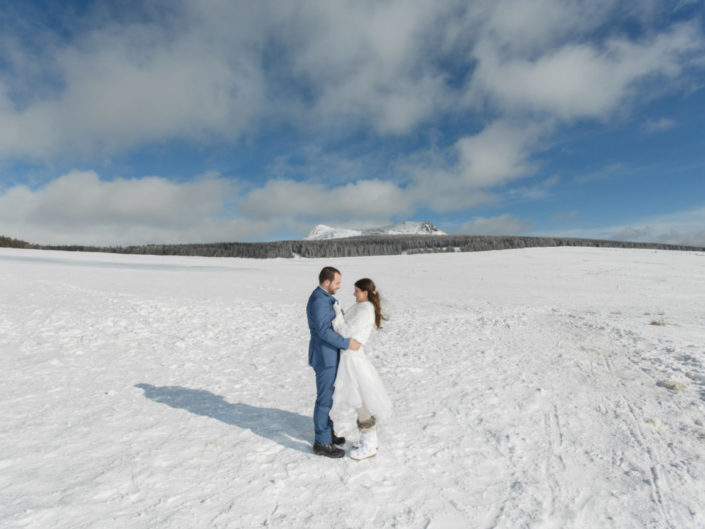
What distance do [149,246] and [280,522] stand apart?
12071 centimetres

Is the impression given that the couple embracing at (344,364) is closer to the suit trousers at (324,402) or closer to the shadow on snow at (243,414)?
the suit trousers at (324,402)

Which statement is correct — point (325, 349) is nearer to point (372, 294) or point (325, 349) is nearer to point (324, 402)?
point (324, 402)

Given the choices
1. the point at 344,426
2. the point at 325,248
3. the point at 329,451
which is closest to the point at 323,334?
the point at 329,451

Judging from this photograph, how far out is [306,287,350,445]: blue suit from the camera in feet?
16.7

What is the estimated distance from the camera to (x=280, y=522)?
4156mm

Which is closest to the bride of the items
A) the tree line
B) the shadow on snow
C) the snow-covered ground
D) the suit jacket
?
the suit jacket

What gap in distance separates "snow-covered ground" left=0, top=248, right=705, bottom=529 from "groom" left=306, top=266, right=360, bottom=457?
0.30 m

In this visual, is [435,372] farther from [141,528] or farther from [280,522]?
[141,528]

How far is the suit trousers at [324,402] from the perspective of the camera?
208 inches

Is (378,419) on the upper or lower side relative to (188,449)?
upper

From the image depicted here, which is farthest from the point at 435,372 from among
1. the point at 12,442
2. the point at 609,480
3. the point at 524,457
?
the point at 12,442

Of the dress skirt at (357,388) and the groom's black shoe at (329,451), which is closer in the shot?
the dress skirt at (357,388)

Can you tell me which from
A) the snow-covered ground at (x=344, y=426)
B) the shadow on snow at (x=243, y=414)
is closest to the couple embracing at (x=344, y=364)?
the snow-covered ground at (x=344, y=426)

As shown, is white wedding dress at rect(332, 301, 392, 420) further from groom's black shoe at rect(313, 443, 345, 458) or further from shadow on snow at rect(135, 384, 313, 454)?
shadow on snow at rect(135, 384, 313, 454)
